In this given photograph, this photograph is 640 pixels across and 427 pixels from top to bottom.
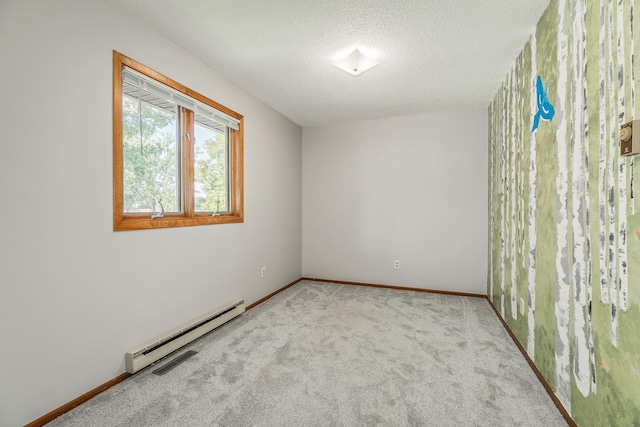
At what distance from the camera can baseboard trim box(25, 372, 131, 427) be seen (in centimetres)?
149

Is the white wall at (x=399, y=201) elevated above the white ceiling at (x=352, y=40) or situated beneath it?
situated beneath

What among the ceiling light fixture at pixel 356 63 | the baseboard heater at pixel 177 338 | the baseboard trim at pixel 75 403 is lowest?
the baseboard trim at pixel 75 403

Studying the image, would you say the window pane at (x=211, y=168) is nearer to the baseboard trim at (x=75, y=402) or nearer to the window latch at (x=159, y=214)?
the window latch at (x=159, y=214)

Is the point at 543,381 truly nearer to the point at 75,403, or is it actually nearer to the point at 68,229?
the point at 75,403

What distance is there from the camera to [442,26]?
2.02m

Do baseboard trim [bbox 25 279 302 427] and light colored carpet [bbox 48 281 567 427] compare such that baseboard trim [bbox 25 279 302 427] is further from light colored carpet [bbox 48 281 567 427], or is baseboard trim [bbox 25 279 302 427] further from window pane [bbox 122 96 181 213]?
window pane [bbox 122 96 181 213]

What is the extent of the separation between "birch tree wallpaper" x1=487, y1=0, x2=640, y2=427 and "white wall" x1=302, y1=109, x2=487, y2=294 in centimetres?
141

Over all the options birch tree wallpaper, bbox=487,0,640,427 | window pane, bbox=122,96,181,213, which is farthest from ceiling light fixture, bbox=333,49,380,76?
window pane, bbox=122,96,181,213

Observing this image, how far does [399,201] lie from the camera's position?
4.07 m

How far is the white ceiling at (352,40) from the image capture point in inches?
72.7

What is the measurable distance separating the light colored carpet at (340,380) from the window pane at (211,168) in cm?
124

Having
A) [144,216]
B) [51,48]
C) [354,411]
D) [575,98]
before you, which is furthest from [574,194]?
[51,48]

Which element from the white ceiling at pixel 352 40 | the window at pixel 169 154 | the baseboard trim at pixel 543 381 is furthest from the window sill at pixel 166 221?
the baseboard trim at pixel 543 381

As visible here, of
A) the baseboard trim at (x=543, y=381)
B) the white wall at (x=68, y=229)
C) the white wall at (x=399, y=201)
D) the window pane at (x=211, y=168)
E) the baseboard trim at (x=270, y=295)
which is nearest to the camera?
the white wall at (x=68, y=229)
